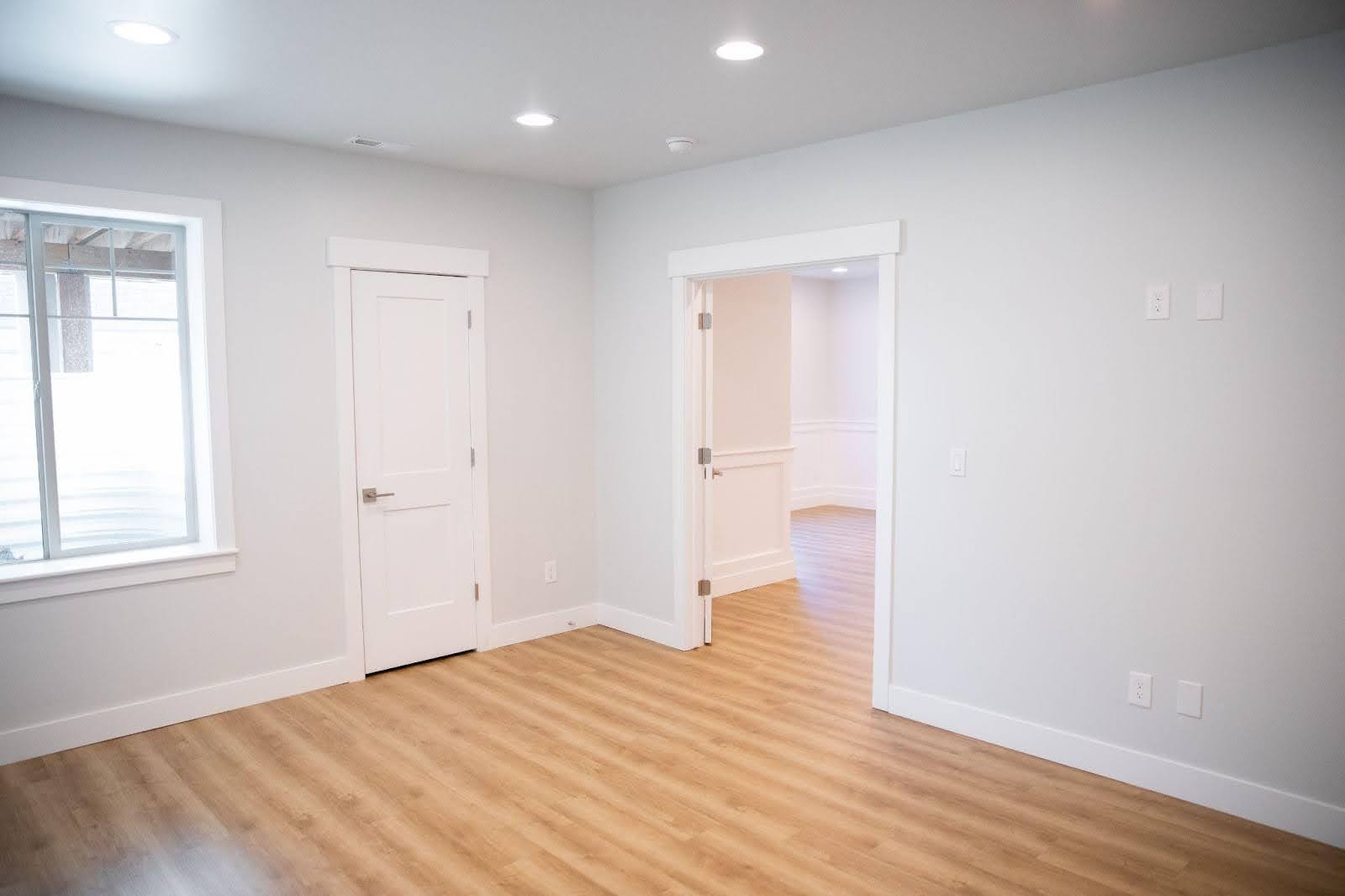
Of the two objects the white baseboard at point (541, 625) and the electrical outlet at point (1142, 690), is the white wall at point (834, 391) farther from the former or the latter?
the electrical outlet at point (1142, 690)

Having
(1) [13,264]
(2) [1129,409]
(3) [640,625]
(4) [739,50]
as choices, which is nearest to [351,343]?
(1) [13,264]

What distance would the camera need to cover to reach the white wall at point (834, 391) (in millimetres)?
10344

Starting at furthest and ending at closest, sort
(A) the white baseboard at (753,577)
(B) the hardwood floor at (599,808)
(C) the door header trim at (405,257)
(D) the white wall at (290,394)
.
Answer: (A) the white baseboard at (753,577), (C) the door header trim at (405,257), (D) the white wall at (290,394), (B) the hardwood floor at (599,808)

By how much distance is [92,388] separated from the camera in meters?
3.90

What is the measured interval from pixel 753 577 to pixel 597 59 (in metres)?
4.12

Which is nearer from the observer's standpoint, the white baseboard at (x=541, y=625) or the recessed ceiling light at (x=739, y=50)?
the recessed ceiling light at (x=739, y=50)

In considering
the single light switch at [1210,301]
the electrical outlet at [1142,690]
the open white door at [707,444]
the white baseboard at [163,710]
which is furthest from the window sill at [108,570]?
the single light switch at [1210,301]

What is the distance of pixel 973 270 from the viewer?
367cm

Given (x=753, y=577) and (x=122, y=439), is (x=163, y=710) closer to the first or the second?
(x=122, y=439)

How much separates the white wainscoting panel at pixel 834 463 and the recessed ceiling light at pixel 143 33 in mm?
8114

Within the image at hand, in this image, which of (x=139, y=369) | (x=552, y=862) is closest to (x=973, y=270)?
(x=552, y=862)

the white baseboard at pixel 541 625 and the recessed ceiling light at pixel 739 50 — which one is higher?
the recessed ceiling light at pixel 739 50

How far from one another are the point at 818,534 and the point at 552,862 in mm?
6067

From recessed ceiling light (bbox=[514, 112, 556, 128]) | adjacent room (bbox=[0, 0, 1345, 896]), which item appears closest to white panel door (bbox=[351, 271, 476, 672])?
adjacent room (bbox=[0, 0, 1345, 896])
